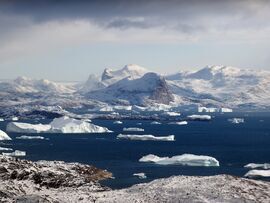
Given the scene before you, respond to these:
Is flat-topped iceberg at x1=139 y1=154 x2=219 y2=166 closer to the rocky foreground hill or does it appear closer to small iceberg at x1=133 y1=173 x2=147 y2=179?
small iceberg at x1=133 y1=173 x2=147 y2=179

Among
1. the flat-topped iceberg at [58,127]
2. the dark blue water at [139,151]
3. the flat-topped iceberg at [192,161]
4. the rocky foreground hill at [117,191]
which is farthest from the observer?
the flat-topped iceberg at [58,127]

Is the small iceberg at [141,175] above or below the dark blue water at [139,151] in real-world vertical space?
above

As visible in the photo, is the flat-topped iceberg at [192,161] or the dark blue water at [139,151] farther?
the flat-topped iceberg at [192,161]

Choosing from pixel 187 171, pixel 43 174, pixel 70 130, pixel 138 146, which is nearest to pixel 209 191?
pixel 43 174

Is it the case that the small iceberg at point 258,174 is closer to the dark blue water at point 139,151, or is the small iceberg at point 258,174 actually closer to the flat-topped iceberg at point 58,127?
the dark blue water at point 139,151

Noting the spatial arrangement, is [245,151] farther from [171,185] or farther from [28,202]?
[28,202]

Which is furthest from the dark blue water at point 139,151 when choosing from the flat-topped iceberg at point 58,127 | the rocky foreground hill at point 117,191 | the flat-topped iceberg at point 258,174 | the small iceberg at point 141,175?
the rocky foreground hill at point 117,191

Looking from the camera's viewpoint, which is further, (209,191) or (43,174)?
(43,174)
